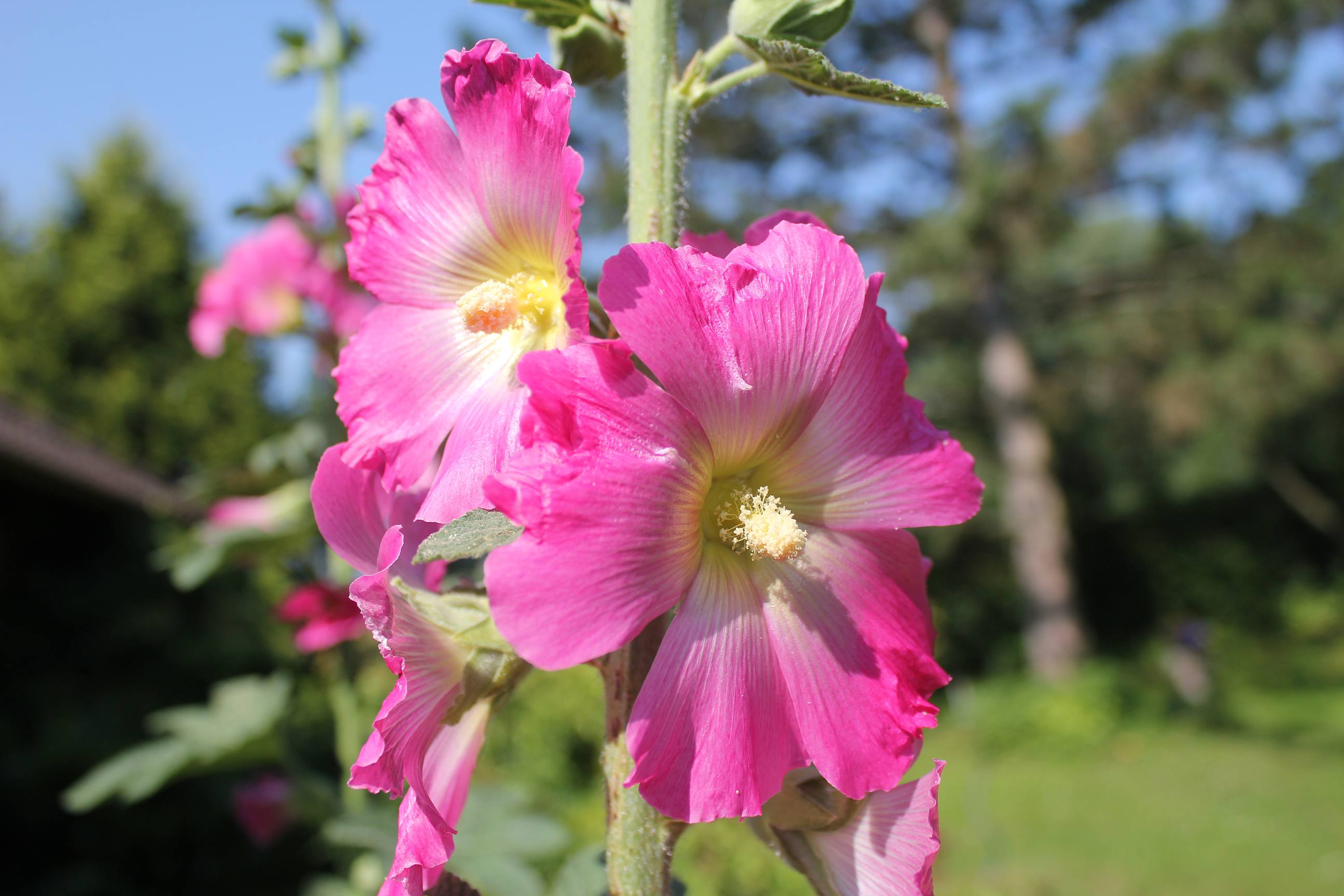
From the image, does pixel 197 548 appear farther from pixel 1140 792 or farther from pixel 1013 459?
pixel 1013 459

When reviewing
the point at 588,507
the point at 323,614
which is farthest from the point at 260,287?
the point at 588,507

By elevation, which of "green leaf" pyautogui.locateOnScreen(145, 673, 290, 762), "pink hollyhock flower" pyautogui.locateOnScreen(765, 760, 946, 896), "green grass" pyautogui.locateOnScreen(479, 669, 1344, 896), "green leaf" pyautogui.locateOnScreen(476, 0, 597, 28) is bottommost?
"green grass" pyautogui.locateOnScreen(479, 669, 1344, 896)

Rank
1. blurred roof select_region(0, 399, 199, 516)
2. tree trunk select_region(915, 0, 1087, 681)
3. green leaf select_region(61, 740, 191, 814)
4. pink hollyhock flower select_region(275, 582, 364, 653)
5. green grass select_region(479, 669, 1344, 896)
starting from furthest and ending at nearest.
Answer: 1. tree trunk select_region(915, 0, 1087, 681)
2. green grass select_region(479, 669, 1344, 896)
3. blurred roof select_region(0, 399, 199, 516)
4. green leaf select_region(61, 740, 191, 814)
5. pink hollyhock flower select_region(275, 582, 364, 653)

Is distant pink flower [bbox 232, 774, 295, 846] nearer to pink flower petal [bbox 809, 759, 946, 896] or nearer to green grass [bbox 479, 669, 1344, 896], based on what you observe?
green grass [bbox 479, 669, 1344, 896]

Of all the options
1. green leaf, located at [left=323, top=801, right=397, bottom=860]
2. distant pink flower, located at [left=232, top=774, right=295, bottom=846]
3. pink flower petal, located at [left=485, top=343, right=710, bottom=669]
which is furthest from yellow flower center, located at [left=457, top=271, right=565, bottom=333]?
distant pink flower, located at [left=232, top=774, right=295, bottom=846]

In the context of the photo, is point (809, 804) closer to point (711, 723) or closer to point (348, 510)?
point (711, 723)

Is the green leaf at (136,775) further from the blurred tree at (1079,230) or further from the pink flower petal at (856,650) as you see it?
the blurred tree at (1079,230)

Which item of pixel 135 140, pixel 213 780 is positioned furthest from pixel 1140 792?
pixel 135 140
